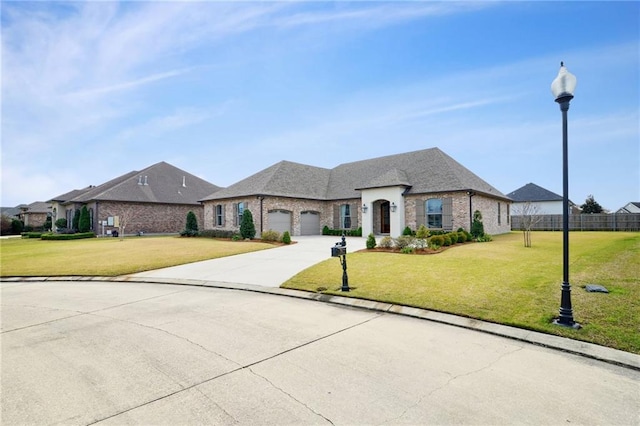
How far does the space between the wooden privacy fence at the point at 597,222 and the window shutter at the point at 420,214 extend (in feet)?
47.0

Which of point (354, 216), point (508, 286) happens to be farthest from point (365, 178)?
point (508, 286)

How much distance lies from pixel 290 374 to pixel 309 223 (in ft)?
78.3

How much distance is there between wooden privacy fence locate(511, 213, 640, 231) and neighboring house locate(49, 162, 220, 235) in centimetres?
3608

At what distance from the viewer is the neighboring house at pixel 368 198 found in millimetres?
21328

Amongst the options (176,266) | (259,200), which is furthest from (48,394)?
(259,200)

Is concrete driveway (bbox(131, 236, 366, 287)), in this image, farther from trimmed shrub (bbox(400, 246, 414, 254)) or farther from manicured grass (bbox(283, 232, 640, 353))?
trimmed shrub (bbox(400, 246, 414, 254))

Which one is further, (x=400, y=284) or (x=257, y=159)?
(x=257, y=159)

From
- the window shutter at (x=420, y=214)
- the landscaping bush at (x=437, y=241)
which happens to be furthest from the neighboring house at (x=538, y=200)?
the landscaping bush at (x=437, y=241)

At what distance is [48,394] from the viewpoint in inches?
128

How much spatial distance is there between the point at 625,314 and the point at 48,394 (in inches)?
332

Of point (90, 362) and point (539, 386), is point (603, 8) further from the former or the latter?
point (90, 362)

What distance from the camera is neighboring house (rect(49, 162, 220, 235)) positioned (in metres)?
29.4

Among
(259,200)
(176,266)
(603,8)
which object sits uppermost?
(603,8)

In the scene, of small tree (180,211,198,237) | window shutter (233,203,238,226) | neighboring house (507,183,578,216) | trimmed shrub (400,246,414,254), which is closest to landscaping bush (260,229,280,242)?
window shutter (233,203,238,226)
